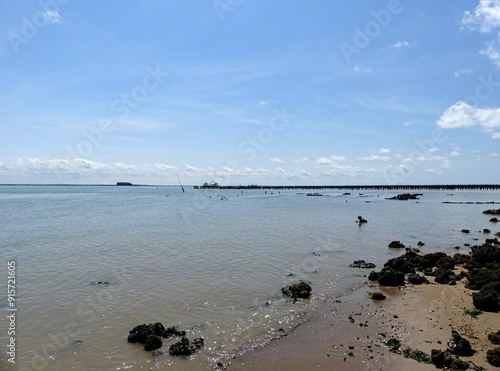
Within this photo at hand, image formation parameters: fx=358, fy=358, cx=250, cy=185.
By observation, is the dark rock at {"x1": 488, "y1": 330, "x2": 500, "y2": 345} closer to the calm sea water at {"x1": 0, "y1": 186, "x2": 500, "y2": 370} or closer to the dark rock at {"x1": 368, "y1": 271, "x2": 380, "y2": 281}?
the calm sea water at {"x1": 0, "y1": 186, "x2": 500, "y2": 370}

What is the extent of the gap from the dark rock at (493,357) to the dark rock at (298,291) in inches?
327

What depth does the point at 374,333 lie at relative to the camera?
1359cm

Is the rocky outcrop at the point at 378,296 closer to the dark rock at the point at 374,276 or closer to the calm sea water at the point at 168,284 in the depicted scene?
the calm sea water at the point at 168,284

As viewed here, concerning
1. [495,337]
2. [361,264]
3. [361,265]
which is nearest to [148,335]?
[495,337]

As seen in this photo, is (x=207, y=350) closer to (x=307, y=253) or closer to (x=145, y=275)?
(x=145, y=275)

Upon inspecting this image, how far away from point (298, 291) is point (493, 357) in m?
8.88

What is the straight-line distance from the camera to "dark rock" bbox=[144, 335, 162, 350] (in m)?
12.7

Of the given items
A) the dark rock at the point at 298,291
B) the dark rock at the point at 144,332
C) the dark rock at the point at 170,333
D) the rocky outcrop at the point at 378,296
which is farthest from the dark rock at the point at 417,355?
the dark rock at the point at 144,332

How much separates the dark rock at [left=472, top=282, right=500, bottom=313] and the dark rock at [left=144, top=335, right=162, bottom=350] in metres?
13.7

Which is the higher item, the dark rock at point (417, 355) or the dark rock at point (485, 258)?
the dark rock at point (485, 258)

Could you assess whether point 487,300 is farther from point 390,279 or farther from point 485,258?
point 485,258

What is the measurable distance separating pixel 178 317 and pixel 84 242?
2307cm

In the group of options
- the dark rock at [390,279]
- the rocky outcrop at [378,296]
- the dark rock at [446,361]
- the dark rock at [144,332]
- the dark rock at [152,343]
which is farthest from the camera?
the dark rock at [390,279]

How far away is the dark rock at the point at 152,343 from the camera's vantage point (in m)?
12.7
